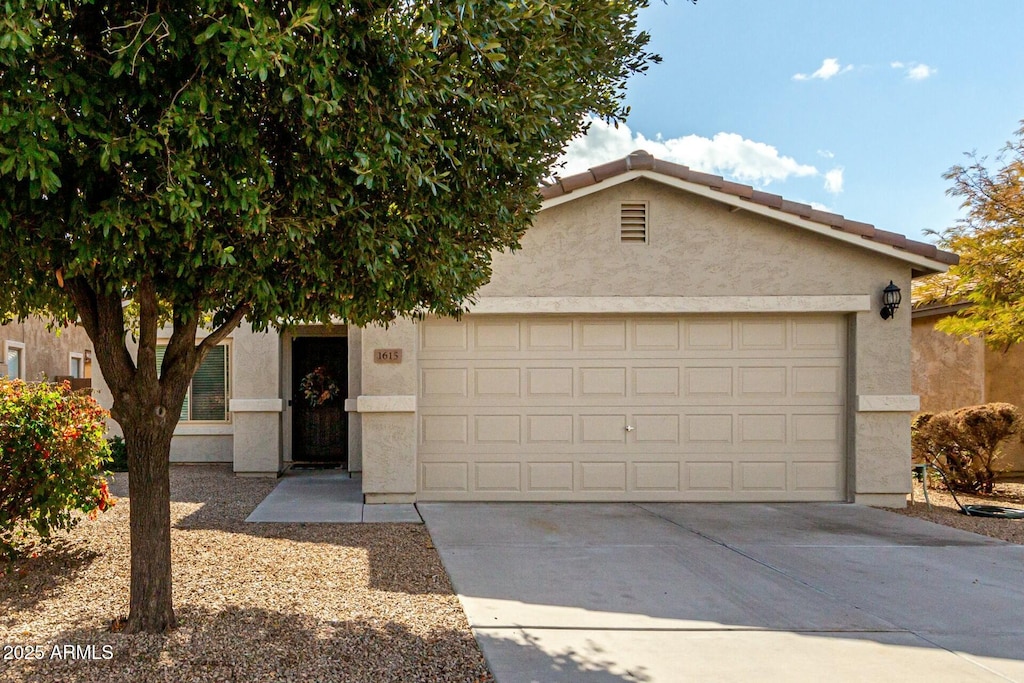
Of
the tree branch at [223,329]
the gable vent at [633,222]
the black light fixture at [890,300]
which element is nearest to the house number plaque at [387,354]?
the gable vent at [633,222]

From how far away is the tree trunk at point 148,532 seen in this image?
4363 mm

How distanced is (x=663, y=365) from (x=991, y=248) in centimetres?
560

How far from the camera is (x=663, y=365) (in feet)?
30.1

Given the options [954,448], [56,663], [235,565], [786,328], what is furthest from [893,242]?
[56,663]

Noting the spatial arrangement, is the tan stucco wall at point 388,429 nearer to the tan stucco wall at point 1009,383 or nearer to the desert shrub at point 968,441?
the desert shrub at point 968,441

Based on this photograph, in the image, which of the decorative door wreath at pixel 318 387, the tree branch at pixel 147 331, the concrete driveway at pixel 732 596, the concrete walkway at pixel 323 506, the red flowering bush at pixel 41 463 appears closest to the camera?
the concrete driveway at pixel 732 596

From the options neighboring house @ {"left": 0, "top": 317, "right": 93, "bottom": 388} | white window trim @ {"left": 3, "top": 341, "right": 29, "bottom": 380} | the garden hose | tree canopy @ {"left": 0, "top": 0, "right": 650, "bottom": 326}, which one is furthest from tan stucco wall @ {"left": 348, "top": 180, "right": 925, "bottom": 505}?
white window trim @ {"left": 3, "top": 341, "right": 29, "bottom": 380}

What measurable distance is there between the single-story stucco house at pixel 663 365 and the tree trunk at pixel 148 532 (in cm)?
432

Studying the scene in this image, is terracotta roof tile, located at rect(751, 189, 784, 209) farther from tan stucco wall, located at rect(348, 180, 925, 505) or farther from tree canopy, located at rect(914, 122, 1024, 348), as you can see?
tree canopy, located at rect(914, 122, 1024, 348)

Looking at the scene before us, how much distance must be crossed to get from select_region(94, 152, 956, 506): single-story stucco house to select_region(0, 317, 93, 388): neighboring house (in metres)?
8.26

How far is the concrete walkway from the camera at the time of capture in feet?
26.3

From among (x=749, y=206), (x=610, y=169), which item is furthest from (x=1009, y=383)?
(x=610, y=169)

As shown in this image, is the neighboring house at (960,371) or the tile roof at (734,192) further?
the neighboring house at (960,371)

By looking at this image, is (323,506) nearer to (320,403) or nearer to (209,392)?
(320,403)
